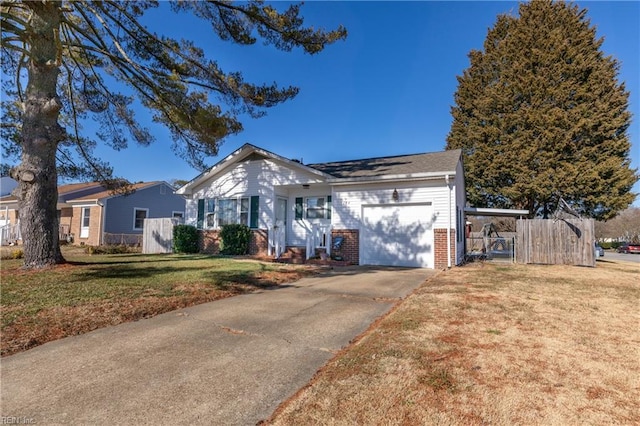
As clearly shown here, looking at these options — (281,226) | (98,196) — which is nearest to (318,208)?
(281,226)

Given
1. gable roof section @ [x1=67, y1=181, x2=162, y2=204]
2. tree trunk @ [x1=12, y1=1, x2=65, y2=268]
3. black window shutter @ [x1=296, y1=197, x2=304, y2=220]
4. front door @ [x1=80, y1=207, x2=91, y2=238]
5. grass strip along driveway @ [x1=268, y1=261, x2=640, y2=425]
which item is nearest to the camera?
grass strip along driveway @ [x1=268, y1=261, x2=640, y2=425]

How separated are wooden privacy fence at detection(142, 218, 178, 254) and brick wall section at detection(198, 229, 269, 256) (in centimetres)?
245

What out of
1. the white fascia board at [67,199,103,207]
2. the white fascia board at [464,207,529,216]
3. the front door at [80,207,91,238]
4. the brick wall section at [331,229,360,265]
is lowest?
the brick wall section at [331,229,360,265]

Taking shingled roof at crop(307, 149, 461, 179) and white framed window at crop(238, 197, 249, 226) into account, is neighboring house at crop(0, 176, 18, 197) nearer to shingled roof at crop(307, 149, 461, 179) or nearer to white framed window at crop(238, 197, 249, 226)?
white framed window at crop(238, 197, 249, 226)

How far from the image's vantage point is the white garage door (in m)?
11.4

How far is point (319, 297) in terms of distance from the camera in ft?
20.7

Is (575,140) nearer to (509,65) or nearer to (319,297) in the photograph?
(509,65)

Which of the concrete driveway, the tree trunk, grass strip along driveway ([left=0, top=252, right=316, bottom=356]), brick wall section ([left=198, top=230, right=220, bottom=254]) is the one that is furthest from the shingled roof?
the tree trunk

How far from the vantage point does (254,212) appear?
14.7 m

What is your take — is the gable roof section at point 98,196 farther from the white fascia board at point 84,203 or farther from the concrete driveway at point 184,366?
the concrete driveway at point 184,366

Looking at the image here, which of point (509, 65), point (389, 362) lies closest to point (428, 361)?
point (389, 362)

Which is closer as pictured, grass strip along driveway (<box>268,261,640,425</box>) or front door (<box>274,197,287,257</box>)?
grass strip along driveway (<box>268,261,640,425</box>)

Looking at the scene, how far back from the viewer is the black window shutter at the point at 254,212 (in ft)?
48.0

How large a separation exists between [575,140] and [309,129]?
57.5 feet
